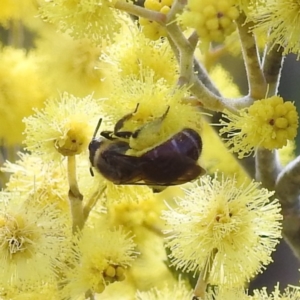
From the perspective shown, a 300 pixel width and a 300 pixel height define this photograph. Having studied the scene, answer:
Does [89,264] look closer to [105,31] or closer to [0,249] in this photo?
[0,249]

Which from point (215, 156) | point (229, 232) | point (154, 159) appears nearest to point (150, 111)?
point (154, 159)

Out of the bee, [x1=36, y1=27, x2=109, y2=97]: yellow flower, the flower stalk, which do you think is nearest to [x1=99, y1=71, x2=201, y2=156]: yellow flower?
the bee

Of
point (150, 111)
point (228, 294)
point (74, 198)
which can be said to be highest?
point (150, 111)

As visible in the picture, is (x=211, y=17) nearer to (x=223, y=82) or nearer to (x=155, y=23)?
(x=155, y=23)

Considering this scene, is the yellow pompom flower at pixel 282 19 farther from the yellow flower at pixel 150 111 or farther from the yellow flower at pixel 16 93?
the yellow flower at pixel 16 93

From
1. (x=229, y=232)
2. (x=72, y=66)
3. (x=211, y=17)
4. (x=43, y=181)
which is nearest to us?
(x=211, y=17)

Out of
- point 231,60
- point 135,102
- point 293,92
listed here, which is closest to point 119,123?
point 135,102

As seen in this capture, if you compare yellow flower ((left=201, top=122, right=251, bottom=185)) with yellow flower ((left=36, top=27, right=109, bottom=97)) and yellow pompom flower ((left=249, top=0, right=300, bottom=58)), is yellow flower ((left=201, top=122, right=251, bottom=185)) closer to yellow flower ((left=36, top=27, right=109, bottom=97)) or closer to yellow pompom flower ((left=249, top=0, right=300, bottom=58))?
yellow flower ((left=36, top=27, right=109, bottom=97))
